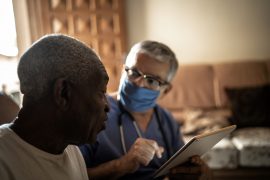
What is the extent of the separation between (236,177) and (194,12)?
2378 millimetres

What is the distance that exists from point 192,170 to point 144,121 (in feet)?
1.20

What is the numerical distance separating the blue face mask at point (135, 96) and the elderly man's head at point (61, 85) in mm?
568

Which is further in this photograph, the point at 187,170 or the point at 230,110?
the point at 230,110

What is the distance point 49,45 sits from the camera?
49cm

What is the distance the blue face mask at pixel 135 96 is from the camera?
3.59 feet

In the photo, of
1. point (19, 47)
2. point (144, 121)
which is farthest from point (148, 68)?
point (19, 47)

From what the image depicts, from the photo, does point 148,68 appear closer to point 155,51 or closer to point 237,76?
point 155,51

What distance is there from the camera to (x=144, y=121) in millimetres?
1153

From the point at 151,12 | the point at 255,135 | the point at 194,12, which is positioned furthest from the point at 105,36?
the point at 255,135

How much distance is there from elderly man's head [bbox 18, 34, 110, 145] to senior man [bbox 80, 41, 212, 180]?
465 millimetres

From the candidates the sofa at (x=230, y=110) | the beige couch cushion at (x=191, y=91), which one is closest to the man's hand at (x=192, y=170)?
the sofa at (x=230, y=110)

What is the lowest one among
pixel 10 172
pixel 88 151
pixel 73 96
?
pixel 88 151

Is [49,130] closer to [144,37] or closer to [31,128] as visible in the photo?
[31,128]

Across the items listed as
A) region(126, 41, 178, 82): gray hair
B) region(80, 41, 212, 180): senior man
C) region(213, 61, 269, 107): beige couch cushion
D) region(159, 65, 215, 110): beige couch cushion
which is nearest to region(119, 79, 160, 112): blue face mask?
region(80, 41, 212, 180): senior man
